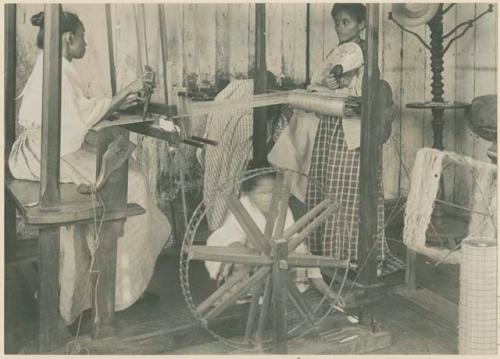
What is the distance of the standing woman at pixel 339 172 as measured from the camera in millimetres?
3445

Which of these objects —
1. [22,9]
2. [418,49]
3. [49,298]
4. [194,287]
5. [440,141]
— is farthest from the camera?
[418,49]

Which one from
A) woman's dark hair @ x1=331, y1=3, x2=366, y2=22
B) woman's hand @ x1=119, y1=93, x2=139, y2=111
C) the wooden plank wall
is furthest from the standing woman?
woman's hand @ x1=119, y1=93, x2=139, y2=111

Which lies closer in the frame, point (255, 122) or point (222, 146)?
point (255, 122)

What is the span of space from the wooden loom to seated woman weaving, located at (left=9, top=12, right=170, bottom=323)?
13cm

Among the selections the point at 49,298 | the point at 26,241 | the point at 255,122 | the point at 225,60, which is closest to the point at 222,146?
the point at 255,122

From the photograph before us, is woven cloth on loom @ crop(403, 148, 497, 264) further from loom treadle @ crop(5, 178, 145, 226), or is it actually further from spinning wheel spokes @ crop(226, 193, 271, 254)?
loom treadle @ crop(5, 178, 145, 226)

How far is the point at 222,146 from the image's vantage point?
3.71m

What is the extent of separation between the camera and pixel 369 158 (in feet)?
8.96

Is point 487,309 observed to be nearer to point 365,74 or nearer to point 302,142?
point 365,74

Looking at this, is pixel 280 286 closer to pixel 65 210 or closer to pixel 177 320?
pixel 177 320

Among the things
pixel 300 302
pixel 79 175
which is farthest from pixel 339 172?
pixel 79 175

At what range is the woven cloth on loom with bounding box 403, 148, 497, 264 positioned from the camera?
280cm

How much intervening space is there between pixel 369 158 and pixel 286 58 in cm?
182

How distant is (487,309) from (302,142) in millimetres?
1398
